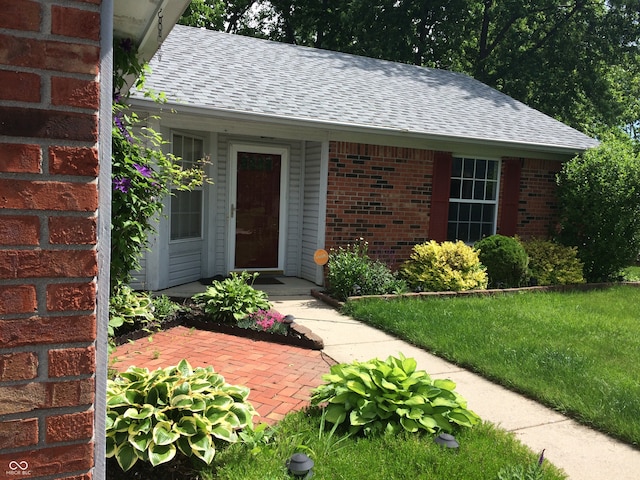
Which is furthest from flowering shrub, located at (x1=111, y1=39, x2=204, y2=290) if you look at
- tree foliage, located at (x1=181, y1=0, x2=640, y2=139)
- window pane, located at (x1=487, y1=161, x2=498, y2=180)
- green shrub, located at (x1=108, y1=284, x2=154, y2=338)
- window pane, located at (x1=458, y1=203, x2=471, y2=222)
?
tree foliage, located at (x1=181, y1=0, x2=640, y2=139)

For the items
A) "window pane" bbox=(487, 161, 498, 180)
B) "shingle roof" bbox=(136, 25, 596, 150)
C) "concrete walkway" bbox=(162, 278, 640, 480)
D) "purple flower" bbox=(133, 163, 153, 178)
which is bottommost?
"concrete walkway" bbox=(162, 278, 640, 480)

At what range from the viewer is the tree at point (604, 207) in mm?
9289

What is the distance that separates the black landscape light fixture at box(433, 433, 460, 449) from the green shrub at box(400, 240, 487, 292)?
4932mm

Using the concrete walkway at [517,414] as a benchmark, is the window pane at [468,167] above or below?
above

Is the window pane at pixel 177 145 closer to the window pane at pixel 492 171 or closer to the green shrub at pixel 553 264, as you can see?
the window pane at pixel 492 171

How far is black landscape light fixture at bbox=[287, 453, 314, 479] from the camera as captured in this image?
8.49 feet

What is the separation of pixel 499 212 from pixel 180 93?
20.8ft

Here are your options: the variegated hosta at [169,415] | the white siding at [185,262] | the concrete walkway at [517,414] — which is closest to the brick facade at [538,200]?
the concrete walkway at [517,414]

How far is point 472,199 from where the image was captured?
9789 millimetres

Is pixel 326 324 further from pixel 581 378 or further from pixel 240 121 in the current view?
pixel 240 121

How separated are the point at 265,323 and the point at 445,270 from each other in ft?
11.5

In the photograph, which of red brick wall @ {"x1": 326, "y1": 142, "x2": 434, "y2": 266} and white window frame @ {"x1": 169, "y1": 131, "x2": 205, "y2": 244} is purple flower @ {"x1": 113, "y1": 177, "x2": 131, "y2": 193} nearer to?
white window frame @ {"x1": 169, "y1": 131, "x2": 205, "y2": 244}

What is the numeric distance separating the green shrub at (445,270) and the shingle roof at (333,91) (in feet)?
6.54

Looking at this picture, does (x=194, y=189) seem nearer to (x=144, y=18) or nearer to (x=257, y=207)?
(x=257, y=207)
